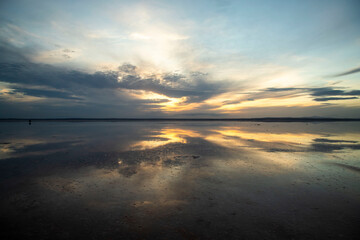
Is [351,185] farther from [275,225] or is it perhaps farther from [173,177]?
[173,177]

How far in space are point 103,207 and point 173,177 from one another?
368 cm

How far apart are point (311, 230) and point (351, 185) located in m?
5.21

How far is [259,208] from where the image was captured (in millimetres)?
5965

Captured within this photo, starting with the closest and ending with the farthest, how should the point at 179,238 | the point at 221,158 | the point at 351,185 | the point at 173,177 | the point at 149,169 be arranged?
the point at 179,238 → the point at 351,185 → the point at 173,177 → the point at 149,169 → the point at 221,158

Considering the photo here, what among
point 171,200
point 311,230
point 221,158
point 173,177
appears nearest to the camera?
point 311,230

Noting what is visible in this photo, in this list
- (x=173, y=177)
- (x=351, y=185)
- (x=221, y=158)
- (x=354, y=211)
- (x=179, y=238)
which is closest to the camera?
(x=179, y=238)

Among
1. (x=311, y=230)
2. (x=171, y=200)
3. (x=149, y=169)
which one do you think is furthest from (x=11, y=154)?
(x=311, y=230)

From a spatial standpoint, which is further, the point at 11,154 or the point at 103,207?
the point at 11,154

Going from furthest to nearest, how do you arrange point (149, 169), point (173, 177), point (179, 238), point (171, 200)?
point (149, 169) → point (173, 177) → point (171, 200) → point (179, 238)

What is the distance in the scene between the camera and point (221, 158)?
42.6ft

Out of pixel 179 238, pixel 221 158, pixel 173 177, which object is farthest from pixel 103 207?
pixel 221 158

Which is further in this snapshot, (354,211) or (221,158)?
(221,158)

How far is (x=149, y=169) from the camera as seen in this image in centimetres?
1016

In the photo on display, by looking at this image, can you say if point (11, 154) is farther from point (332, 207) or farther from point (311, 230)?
point (332, 207)
